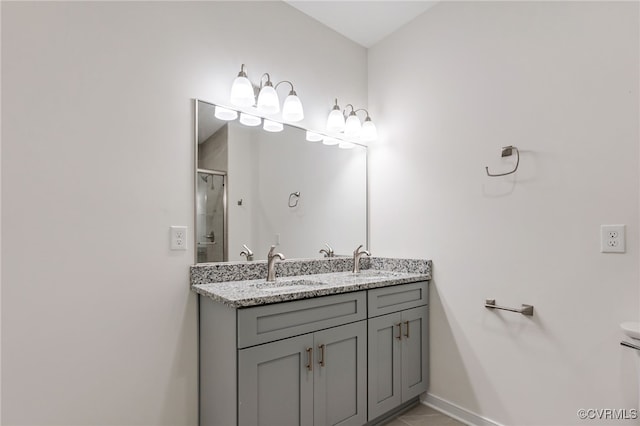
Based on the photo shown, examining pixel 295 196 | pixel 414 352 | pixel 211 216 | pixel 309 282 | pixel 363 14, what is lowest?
pixel 414 352

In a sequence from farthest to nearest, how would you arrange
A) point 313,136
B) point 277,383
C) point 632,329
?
point 313,136 → point 277,383 → point 632,329

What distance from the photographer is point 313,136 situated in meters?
2.36

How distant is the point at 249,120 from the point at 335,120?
636mm

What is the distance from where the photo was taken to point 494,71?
1924 mm

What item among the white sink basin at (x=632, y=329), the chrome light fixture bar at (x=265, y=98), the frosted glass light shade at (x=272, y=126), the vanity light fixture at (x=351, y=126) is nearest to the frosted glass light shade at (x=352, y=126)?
the vanity light fixture at (x=351, y=126)

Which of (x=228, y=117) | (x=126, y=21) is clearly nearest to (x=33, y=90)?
(x=126, y=21)

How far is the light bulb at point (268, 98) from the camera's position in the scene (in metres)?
1.96

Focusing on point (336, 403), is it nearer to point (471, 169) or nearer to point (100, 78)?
point (471, 169)

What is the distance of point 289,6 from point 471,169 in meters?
1.60

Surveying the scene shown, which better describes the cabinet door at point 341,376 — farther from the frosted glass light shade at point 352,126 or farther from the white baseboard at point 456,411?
the frosted glass light shade at point 352,126

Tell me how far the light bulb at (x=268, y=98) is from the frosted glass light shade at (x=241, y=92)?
3.4 inches

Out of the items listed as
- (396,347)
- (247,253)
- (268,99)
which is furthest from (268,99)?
(396,347)

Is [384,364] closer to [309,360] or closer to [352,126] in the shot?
[309,360]

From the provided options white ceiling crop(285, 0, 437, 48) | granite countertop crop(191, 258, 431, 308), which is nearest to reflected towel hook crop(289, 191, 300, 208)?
granite countertop crop(191, 258, 431, 308)
